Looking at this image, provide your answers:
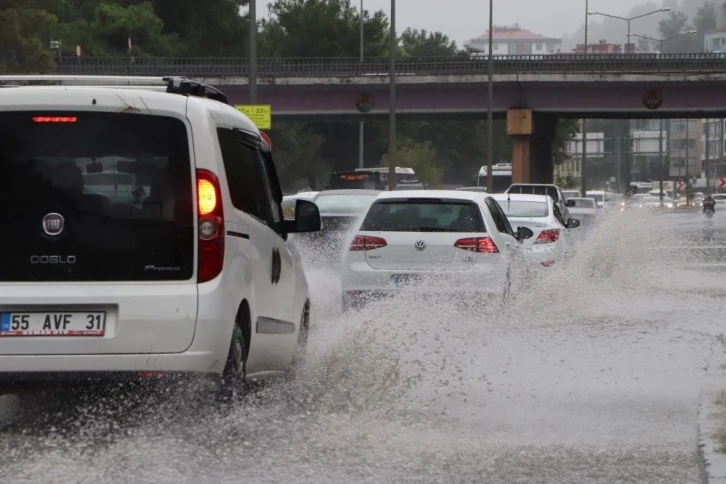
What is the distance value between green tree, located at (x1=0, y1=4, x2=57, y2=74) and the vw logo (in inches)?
2169

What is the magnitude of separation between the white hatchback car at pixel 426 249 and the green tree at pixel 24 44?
159 feet

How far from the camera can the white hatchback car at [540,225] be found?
21.5m

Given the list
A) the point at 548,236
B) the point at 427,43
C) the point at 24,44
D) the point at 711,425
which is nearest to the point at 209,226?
the point at 711,425

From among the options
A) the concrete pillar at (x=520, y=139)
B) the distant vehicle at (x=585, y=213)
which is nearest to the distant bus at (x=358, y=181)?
the distant vehicle at (x=585, y=213)

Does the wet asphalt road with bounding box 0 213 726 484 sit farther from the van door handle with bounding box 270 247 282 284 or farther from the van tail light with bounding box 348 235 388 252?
the van tail light with bounding box 348 235 388 252

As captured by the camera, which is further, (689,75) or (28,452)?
(689,75)

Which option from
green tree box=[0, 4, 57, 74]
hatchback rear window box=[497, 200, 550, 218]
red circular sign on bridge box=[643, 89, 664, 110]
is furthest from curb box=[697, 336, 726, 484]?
red circular sign on bridge box=[643, 89, 664, 110]

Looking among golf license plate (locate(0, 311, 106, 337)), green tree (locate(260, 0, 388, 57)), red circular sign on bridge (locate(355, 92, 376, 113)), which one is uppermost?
green tree (locate(260, 0, 388, 57))

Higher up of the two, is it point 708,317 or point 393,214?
point 393,214

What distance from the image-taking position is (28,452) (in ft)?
24.5

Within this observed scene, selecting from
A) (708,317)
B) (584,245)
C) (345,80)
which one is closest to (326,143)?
(345,80)

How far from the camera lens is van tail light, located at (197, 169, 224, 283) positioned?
783 centimetres

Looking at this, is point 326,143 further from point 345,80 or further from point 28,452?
point 28,452

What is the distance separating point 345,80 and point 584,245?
129 ft
